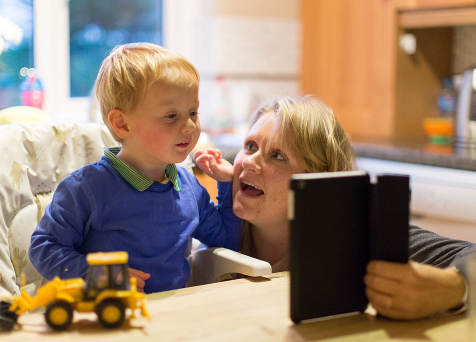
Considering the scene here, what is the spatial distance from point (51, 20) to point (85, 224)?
2.22 m

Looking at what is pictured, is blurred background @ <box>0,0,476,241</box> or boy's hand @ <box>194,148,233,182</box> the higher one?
blurred background @ <box>0,0,476,241</box>

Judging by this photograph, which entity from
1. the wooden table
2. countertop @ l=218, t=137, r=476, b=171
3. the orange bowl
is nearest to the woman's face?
the wooden table

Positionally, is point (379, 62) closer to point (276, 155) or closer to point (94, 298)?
point (276, 155)

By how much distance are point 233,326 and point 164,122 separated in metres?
0.47

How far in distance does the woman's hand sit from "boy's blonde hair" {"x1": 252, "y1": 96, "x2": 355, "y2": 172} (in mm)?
439

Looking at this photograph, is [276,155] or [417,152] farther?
[417,152]

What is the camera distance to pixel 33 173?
1282 millimetres

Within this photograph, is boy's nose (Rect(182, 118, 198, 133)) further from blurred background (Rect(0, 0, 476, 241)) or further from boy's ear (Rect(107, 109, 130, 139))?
blurred background (Rect(0, 0, 476, 241))

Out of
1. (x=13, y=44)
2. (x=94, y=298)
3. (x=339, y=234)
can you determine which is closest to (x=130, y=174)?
(x=94, y=298)

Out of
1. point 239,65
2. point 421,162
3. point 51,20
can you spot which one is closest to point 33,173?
point 421,162

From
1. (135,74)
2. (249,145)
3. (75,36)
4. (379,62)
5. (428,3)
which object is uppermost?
(428,3)

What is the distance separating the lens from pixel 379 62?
9.82 ft

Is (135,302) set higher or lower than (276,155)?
lower

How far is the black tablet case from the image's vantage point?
0.78 m
